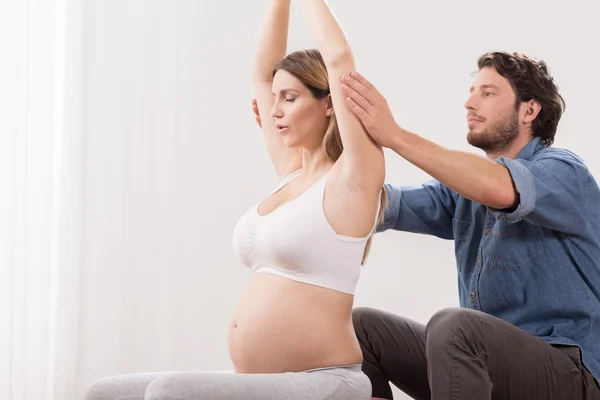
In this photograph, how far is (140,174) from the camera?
301 centimetres

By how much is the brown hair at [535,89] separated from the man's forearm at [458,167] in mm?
452

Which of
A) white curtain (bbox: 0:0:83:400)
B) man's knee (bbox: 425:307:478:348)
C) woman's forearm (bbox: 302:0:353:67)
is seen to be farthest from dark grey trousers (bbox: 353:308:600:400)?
white curtain (bbox: 0:0:83:400)

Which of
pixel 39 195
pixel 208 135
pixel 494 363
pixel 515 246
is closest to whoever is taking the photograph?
pixel 494 363

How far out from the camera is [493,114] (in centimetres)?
208

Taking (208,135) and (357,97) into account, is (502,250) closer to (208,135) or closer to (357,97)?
(357,97)

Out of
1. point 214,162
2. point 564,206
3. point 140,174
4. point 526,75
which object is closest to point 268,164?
point 214,162

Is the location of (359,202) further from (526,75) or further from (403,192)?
(526,75)

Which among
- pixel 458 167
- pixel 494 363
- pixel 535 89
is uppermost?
pixel 535 89

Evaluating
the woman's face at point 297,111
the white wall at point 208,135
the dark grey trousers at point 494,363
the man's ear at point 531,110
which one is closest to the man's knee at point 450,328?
the dark grey trousers at point 494,363

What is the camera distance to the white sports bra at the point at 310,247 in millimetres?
1587

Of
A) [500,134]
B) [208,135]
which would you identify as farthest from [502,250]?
[208,135]

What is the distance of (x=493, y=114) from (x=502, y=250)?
0.40m

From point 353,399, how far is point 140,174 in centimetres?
175

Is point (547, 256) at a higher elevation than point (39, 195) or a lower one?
lower
